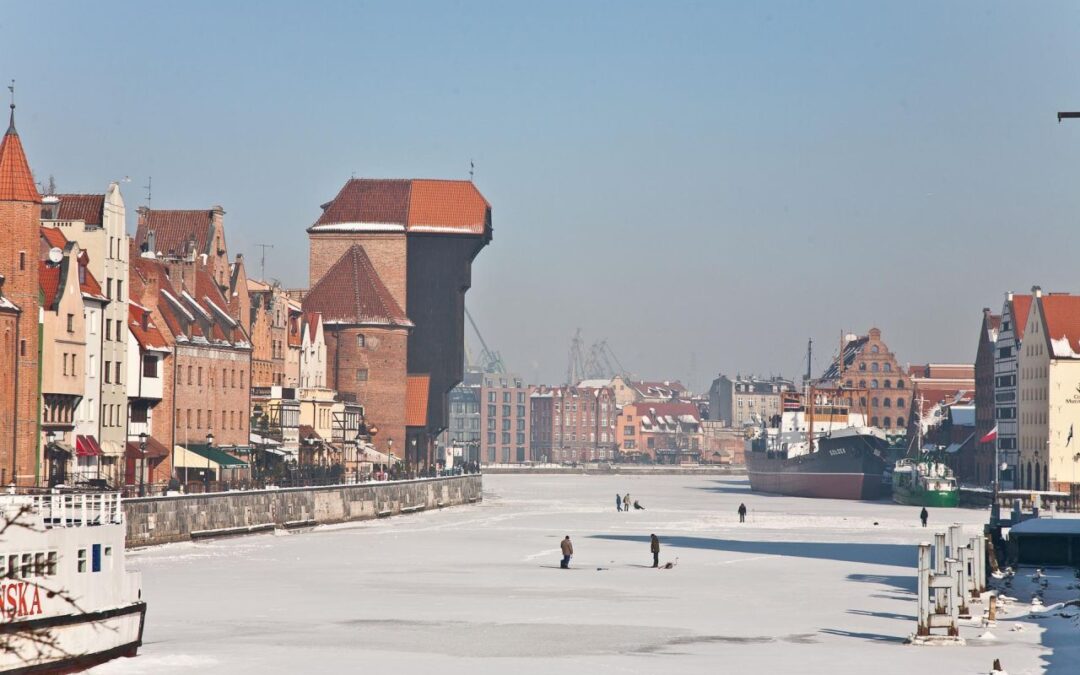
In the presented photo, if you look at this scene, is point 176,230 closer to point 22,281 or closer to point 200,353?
point 200,353

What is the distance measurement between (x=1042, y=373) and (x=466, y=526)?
61.4 metres

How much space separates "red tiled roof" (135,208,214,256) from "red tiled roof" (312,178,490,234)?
33.9m

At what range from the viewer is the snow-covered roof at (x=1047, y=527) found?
70.0 metres

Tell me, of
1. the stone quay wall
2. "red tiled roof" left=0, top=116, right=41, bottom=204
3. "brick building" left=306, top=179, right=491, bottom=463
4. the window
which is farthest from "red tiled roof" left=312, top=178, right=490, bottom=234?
"red tiled roof" left=0, top=116, right=41, bottom=204

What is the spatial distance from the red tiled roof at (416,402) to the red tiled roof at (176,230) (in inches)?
1178

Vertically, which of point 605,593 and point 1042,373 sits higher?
point 1042,373

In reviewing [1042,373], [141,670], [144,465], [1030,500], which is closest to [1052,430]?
[1042,373]

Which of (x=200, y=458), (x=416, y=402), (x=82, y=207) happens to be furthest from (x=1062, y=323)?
(x=82, y=207)

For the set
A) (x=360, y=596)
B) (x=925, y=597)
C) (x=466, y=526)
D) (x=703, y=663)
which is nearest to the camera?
(x=703, y=663)

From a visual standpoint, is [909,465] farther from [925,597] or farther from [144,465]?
[925,597]

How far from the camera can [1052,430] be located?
13600 centimetres

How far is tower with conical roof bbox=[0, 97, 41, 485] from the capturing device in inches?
2783

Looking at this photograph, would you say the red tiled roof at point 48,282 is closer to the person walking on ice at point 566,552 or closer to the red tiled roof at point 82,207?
the red tiled roof at point 82,207

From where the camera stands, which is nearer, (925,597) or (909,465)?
(925,597)
